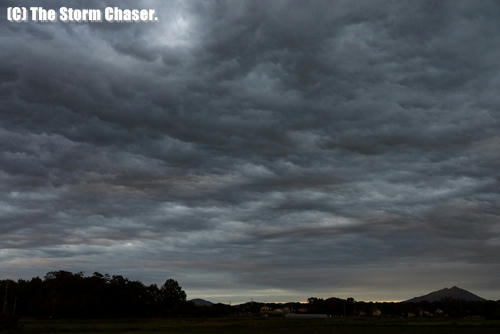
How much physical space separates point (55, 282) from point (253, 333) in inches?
5165

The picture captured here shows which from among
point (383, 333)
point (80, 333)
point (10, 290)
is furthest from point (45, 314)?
point (383, 333)

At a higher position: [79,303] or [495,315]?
[79,303]

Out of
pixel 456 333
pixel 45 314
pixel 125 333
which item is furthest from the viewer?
pixel 45 314

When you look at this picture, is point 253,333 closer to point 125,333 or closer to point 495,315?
point 125,333

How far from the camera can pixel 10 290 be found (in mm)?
196875

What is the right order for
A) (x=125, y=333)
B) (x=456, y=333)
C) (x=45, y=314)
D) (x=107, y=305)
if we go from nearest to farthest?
(x=125, y=333)
(x=456, y=333)
(x=45, y=314)
(x=107, y=305)

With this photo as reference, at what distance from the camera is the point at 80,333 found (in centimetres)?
8756

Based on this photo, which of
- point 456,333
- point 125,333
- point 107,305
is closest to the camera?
point 125,333

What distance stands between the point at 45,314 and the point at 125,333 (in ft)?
358

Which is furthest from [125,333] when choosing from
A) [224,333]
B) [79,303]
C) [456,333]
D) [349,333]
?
[79,303]

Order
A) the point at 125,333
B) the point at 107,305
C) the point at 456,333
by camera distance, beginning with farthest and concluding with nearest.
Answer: the point at 107,305, the point at 456,333, the point at 125,333

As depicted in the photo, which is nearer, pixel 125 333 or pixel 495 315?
pixel 125 333

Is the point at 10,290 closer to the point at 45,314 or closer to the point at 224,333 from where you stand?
the point at 45,314

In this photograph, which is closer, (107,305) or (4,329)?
(4,329)
